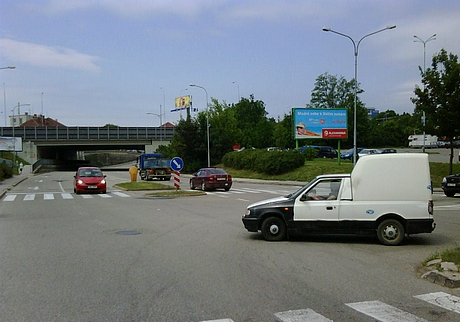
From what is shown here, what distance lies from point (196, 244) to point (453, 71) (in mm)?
26563

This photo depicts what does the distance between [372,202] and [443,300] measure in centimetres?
412

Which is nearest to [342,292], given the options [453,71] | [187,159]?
[453,71]

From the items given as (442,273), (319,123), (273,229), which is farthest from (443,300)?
(319,123)

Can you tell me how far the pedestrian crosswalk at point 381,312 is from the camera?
5578 millimetres

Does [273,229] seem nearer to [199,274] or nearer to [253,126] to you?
[199,274]

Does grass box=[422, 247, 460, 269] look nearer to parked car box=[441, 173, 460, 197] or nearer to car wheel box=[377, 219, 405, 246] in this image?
car wheel box=[377, 219, 405, 246]

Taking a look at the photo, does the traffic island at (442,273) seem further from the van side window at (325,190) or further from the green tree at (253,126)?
the green tree at (253,126)

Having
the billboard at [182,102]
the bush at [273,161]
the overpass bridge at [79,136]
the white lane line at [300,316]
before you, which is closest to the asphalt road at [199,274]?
the white lane line at [300,316]

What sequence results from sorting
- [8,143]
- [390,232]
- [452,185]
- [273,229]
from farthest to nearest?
[8,143]
[452,185]
[273,229]
[390,232]

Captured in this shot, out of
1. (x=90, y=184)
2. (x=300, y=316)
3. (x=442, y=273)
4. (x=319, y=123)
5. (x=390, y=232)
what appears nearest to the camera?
(x=300, y=316)

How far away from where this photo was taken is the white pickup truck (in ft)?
33.5

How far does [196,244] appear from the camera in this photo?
10734 millimetres

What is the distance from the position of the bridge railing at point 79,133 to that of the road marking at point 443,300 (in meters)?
78.9

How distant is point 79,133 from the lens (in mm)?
80562
